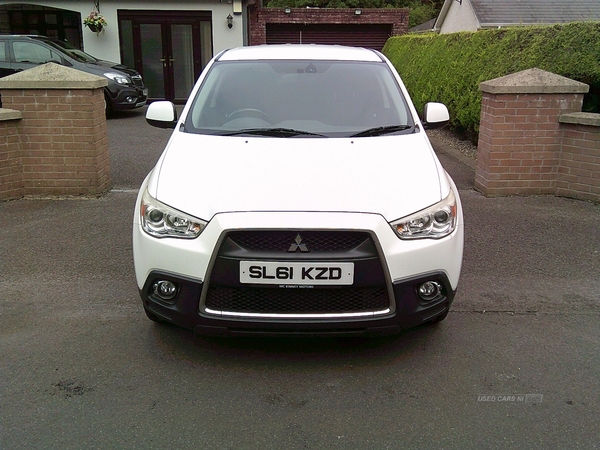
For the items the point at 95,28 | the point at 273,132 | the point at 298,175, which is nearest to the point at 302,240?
the point at 298,175

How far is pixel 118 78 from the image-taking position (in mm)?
13250

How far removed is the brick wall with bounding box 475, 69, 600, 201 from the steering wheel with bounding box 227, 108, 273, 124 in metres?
3.56

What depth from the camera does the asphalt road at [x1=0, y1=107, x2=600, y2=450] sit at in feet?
9.26

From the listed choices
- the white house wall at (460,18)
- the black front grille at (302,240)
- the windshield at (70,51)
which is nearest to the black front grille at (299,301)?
the black front grille at (302,240)

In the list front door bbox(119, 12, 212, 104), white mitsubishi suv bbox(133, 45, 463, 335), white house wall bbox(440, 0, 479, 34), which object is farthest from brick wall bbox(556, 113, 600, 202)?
white house wall bbox(440, 0, 479, 34)

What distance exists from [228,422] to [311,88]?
262 cm

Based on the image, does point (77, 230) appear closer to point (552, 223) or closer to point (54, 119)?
point (54, 119)

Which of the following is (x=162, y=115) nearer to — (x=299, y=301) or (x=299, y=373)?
(x=299, y=301)

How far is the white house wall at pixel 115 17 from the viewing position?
53.2 ft

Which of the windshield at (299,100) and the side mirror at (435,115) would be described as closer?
the windshield at (299,100)

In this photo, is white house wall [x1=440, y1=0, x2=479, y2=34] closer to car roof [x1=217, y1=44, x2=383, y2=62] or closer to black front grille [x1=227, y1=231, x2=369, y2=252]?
car roof [x1=217, y1=44, x2=383, y2=62]

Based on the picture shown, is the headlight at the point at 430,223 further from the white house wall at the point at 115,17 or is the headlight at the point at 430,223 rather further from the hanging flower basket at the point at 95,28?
the hanging flower basket at the point at 95,28

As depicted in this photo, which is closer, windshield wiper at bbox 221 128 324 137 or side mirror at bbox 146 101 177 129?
windshield wiper at bbox 221 128 324 137

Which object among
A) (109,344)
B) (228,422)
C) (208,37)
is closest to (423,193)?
(228,422)
